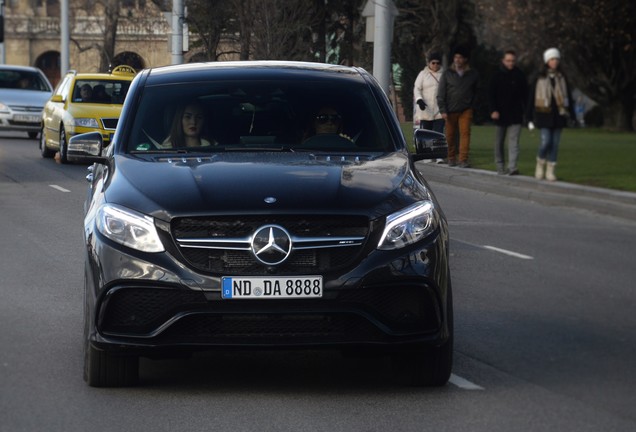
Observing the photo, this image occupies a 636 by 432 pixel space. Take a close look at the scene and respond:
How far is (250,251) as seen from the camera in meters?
6.75

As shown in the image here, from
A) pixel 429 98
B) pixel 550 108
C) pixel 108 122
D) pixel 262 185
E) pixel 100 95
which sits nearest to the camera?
pixel 262 185

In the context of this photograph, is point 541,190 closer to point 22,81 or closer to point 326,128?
point 326,128

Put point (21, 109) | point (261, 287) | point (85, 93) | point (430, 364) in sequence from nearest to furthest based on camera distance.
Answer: point (261, 287), point (430, 364), point (85, 93), point (21, 109)

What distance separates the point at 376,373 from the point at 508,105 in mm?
15742

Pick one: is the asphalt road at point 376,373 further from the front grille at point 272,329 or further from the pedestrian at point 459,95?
the pedestrian at point 459,95

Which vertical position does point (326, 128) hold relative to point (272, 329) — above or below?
above

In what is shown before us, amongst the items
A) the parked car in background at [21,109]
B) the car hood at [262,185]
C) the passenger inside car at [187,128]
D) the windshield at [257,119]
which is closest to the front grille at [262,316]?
the car hood at [262,185]

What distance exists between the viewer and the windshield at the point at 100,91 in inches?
1111

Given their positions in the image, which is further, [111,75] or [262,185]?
[111,75]

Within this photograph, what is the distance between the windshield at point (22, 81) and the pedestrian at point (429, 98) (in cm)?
1510

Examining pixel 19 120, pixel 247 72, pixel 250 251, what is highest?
pixel 247 72

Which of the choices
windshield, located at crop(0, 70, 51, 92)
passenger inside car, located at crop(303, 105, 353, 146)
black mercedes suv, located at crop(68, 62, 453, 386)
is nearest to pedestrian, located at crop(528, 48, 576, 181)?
passenger inside car, located at crop(303, 105, 353, 146)

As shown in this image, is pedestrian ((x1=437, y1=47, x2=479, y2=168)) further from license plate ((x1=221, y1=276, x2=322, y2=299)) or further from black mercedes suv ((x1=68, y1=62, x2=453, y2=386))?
license plate ((x1=221, y1=276, x2=322, y2=299))

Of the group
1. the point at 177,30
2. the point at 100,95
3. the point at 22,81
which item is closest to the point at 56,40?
the point at 22,81
